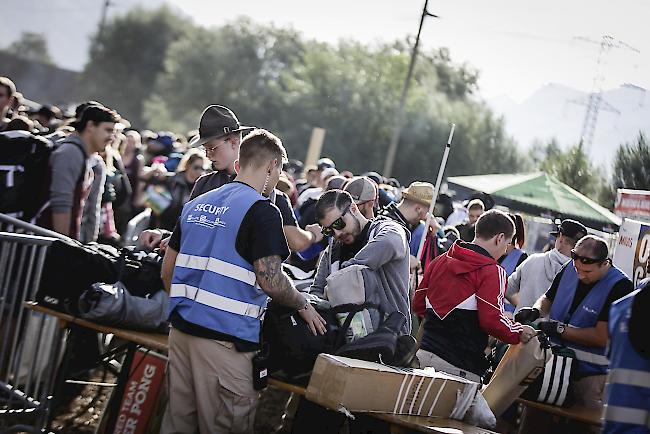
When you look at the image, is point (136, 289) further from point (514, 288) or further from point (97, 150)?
point (514, 288)

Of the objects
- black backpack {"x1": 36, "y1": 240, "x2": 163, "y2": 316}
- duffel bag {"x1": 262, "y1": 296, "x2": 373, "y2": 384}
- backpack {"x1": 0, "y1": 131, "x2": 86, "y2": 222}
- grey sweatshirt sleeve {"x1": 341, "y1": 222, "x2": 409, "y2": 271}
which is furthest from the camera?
backpack {"x1": 0, "y1": 131, "x2": 86, "y2": 222}

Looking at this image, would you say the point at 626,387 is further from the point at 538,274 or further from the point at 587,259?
the point at 538,274

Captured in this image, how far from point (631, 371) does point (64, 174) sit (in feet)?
15.9

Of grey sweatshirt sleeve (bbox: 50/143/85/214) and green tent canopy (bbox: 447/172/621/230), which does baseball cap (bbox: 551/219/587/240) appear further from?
green tent canopy (bbox: 447/172/621/230)

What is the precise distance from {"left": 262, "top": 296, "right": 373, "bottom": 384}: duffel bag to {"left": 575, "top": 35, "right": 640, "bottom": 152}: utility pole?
4.44 meters

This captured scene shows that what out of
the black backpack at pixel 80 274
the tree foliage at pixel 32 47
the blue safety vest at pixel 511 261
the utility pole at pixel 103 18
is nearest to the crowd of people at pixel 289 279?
the black backpack at pixel 80 274

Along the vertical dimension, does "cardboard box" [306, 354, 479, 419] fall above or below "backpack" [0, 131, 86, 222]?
below

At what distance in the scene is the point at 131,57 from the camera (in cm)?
6794

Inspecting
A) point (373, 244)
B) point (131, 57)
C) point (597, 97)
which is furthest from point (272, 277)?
point (131, 57)

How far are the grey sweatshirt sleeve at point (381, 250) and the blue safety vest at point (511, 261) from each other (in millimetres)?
3842

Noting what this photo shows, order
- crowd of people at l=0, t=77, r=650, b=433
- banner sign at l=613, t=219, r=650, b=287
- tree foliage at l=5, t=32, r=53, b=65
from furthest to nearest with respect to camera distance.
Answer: tree foliage at l=5, t=32, r=53, b=65
banner sign at l=613, t=219, r=650, b=287
crowd of people at l=0, t=77, r=650, b=433

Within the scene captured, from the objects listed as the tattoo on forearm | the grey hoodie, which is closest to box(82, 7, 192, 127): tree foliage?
the grey hoodie

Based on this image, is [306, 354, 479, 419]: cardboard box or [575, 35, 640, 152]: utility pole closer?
[306, 354, 479, 419]: cardboard box

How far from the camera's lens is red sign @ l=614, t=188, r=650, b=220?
30.2 ft
